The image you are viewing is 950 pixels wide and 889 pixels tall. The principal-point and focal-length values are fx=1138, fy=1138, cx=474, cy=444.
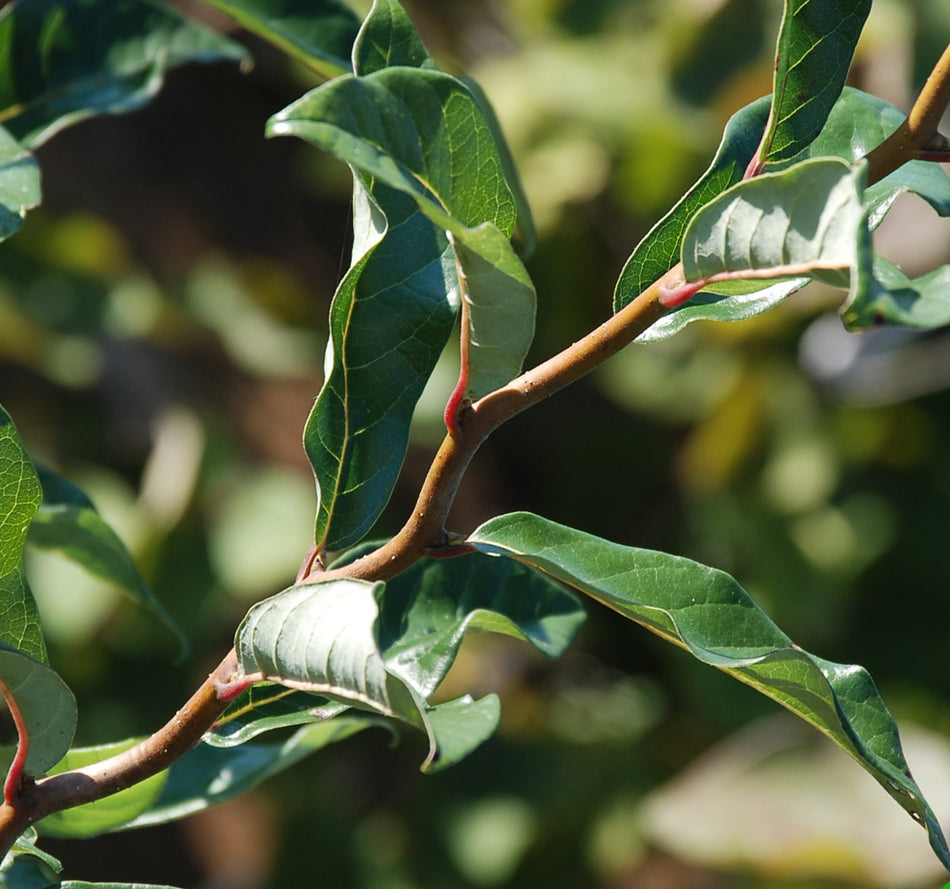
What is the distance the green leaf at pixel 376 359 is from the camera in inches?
18.1

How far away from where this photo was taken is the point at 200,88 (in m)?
2.21

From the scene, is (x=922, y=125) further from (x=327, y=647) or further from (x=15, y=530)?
(x=15, y=530)

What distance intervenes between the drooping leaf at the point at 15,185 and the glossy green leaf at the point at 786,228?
1.15ft

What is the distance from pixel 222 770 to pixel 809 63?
1.45 feet

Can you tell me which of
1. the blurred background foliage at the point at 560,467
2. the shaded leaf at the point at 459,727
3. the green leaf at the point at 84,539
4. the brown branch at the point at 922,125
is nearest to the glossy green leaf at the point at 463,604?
the shaded leaf at the point at 459,727

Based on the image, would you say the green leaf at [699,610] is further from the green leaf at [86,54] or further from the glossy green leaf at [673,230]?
the green leaf at [86,54]

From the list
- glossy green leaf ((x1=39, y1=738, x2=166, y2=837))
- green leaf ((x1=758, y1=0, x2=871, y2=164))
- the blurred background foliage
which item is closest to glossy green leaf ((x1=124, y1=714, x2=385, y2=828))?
glossy green leaf ((x1=39, y1=738, x2=166, y2=837))

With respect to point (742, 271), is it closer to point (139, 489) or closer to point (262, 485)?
point (262, 485)

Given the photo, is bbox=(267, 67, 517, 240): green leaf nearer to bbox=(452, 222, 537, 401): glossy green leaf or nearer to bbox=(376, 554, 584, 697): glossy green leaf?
bbox=(452, 222, 537, 401): glossy green leaf

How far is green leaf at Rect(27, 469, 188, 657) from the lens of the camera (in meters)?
0.64

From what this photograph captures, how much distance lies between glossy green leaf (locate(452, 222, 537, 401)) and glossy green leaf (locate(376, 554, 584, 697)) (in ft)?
0.47

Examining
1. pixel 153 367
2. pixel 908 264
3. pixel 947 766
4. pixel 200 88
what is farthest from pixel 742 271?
pixel 200 88

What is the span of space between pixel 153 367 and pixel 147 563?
0.41m

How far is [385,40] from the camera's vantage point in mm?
445
